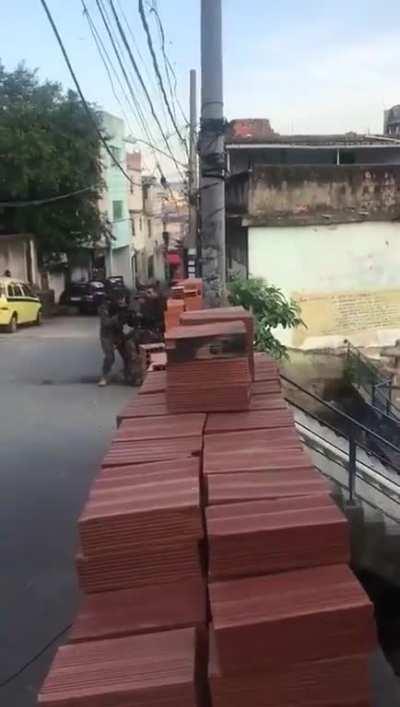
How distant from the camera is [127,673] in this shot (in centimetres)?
257

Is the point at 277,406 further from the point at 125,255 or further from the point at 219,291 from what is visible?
the point at 125,255

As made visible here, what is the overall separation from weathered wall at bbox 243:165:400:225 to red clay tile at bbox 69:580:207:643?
13.9m

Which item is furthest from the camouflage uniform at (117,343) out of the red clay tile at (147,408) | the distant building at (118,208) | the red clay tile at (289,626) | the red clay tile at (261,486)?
the distant building at (118,208)

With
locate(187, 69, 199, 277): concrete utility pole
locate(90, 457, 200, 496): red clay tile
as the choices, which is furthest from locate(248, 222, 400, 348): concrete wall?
locate(90, 457, 200, 496): red clay tile

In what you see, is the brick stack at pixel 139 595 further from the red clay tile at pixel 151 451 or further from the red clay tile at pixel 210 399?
the red clay tile at pixel 210 399

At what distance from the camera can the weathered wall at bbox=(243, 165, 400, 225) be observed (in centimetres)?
1666

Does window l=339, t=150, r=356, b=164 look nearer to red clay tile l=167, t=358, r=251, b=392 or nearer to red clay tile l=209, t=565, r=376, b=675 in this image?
red clay tile l=167, t=358, r=251, b=392

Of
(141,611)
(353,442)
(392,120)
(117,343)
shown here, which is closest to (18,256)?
(392,120)

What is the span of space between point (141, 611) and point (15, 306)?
76.9 feet

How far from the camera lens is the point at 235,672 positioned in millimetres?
2490

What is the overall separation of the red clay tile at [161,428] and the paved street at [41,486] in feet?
4.07

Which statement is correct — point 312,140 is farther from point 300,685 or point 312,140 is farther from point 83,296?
point 300,685

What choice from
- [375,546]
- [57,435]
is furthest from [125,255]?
[375,546]

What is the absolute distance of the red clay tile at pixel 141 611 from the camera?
9.51 feet
